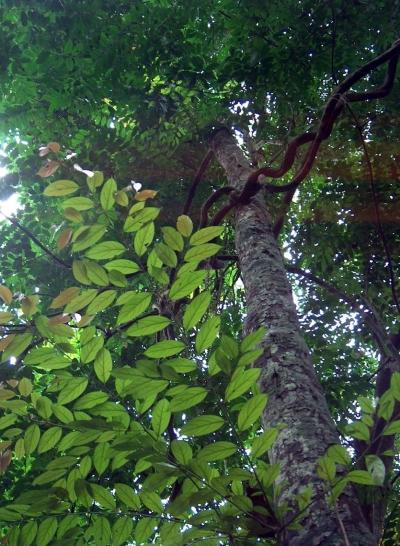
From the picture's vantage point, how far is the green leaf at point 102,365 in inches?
71.9

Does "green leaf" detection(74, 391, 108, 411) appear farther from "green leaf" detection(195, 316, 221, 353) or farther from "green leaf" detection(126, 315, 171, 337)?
"green leaf" detection(195, 316, 221, 353)

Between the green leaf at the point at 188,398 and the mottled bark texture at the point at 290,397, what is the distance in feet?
1.03

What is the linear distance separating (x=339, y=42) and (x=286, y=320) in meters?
3.36

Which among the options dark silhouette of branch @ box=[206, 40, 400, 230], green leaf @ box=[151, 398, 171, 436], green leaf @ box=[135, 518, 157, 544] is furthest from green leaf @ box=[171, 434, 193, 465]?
dark silhouette of branch @ box=[206, 40, 400, 230]

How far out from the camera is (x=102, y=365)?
1.85 m

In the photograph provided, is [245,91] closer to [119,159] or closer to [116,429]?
[119,159]

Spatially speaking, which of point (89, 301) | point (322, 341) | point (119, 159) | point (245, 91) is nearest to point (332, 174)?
point (245, 91)

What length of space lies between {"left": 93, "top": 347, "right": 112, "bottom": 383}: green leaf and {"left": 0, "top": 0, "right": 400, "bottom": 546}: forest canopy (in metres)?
0.01

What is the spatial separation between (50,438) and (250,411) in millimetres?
743

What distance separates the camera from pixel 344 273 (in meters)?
6.59

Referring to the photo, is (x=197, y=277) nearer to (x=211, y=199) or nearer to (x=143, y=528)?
(x=143, y=528)

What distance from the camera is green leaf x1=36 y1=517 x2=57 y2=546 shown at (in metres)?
1.80

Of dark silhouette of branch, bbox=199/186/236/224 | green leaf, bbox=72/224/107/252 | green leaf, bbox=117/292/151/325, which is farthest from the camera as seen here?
dark silhouette of branch, bbox=199/186/236/224

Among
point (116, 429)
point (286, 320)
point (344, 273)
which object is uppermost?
point (344, 273)
